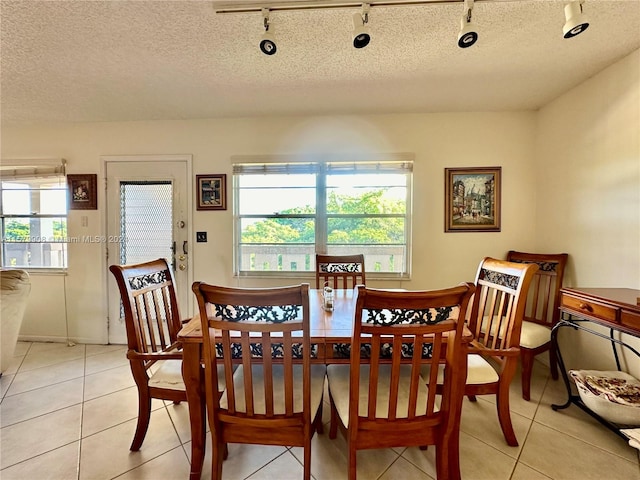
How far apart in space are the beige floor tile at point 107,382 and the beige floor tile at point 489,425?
8.35 feet

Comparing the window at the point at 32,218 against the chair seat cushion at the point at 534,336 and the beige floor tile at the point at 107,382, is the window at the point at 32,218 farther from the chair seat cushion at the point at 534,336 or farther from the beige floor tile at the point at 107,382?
A: the chair seat cushion at the point at 534,336

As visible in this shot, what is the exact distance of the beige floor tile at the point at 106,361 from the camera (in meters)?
2.38

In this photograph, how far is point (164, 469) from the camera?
1373 mm

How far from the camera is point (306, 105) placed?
2471 mm

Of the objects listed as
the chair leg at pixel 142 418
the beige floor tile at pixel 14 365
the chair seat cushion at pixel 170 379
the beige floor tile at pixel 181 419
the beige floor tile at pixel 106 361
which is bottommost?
the beige floor tile at pixel 181 419

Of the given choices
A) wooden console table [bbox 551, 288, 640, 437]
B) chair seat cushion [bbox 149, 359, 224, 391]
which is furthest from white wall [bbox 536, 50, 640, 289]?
chair seat cushion [bbox 149, 359, 224, 391]

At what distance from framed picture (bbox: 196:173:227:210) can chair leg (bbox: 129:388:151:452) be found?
1.81m

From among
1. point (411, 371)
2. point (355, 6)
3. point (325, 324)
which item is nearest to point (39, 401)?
point (325, 324)

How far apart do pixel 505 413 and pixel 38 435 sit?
2.77 metres

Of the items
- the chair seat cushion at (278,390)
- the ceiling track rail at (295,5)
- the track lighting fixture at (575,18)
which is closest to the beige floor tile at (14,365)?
the chair seat cushion at (278,390)

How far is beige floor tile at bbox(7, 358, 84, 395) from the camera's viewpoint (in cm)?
208

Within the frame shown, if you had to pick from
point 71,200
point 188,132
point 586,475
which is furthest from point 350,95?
point 71,200

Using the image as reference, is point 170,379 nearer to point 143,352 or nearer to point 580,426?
point 143,352

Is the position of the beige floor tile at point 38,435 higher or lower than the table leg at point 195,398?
lower
